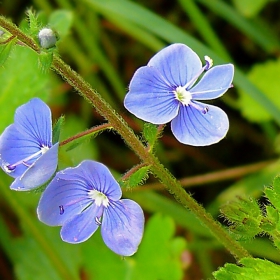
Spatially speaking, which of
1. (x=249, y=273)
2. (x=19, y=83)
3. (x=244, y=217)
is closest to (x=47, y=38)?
(x=244, y=217)

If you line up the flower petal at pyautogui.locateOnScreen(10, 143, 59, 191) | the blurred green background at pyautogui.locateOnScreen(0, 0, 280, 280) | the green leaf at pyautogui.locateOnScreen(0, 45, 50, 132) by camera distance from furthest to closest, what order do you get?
the blurred green background at pyautogui.locateOnScreen(0, 0, 280, 280) < the green leaf at pyautogui.locateOnScreen(0, 45, 50, 132) < the flower petal at pyautogui.locateOnScreen(10, 143, 59, 191)

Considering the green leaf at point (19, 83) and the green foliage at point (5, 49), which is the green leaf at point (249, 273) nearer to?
the green foliage at point (5, 49)

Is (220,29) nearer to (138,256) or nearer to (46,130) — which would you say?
(138,256)

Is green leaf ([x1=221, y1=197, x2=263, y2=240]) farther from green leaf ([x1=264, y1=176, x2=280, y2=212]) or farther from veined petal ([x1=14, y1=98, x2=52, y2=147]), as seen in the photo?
veined petal ([x1=14, y1=98, x2=52, y2=147])

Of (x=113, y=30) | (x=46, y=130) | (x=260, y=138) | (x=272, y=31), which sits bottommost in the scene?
(x=260, y=138)

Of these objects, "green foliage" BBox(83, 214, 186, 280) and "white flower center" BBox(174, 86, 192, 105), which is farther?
"green foliage" BBox(83, 214, 186, 280)

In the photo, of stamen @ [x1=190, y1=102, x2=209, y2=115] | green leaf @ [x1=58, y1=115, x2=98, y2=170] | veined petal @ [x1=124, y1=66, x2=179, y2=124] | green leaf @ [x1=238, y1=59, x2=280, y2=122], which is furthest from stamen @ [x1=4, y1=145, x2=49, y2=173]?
green leaf @ [x1=238, y1=59, x2=280, y2=122]

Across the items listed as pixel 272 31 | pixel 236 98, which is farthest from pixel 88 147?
pixel 272 31
